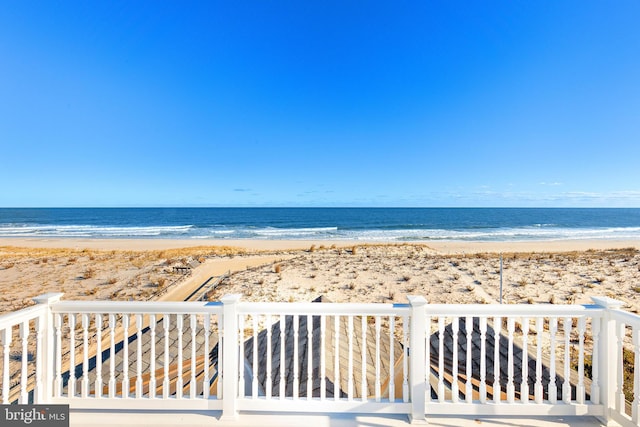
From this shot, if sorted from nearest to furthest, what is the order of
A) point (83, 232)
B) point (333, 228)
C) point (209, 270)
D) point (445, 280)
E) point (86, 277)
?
point (445, 280)
point (86, 277)
point (209, 270)
point (83, 232)
point (333, 228)

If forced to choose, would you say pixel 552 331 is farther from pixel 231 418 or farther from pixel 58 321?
pixel 58 321

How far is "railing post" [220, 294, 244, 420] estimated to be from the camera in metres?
2.62

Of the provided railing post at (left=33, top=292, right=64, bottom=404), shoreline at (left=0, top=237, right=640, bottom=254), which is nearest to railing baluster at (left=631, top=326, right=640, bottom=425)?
railing post at (left=33, top=292, right=64, bottom=404)

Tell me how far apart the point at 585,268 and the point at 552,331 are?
11.8 meters

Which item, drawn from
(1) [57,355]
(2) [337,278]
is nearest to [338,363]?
(1) [57,355]

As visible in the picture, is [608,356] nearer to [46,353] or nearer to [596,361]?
[596,361]

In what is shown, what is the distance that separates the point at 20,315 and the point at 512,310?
13.4 ft

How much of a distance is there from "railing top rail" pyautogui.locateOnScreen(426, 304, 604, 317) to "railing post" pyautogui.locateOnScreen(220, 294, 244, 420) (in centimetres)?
166

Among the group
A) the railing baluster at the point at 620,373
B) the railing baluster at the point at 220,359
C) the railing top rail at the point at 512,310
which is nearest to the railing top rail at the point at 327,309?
the railing baluster at the point at 220,359

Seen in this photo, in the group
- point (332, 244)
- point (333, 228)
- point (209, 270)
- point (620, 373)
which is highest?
point (620, 373)

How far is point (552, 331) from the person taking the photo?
8.73 feet

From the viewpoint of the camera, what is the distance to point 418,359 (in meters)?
2.59

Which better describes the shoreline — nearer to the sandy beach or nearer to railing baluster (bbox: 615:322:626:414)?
the sandy beach

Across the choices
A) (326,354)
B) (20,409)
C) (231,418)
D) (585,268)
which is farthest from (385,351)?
(585,268)
